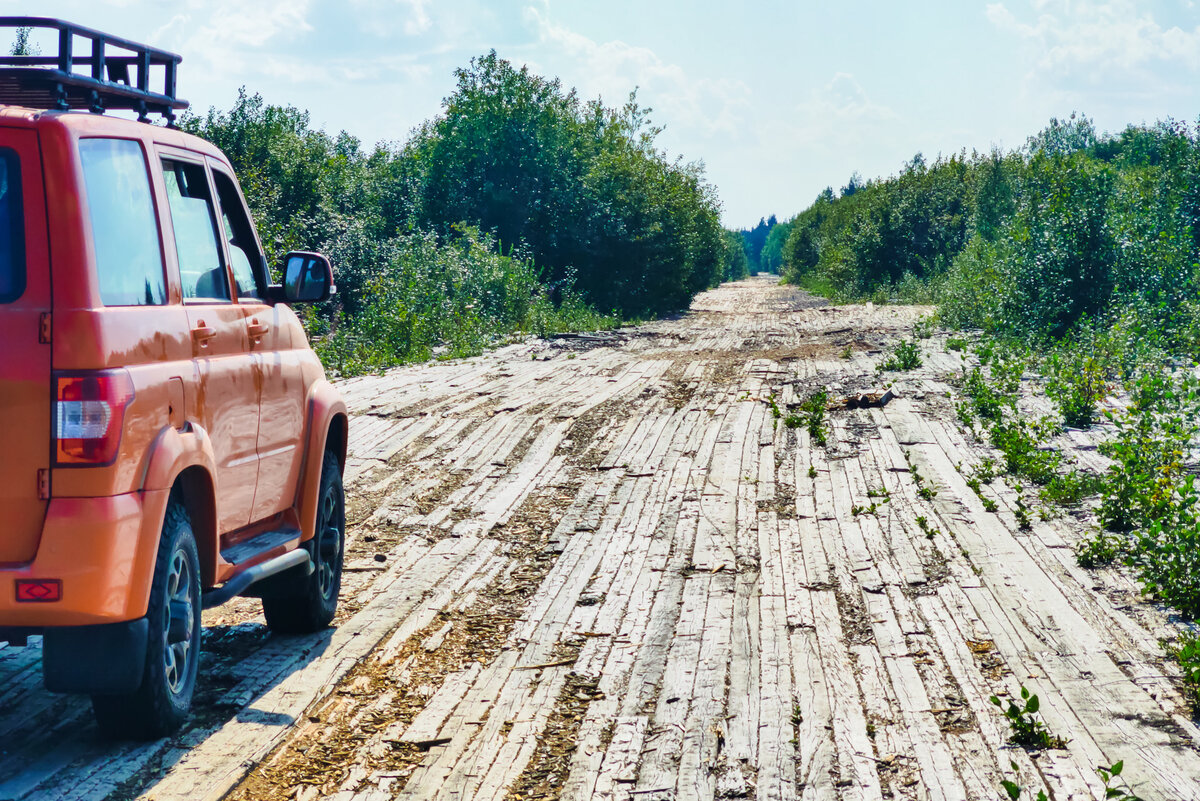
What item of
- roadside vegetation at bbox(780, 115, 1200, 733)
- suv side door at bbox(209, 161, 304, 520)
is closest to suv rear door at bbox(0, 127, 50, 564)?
suv side door at bbox(209, 161, 304, 520)

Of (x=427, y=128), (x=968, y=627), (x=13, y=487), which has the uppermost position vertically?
(x=427, y=128)

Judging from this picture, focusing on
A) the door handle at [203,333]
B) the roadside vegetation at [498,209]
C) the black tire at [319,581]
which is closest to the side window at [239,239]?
the door handle at [203,333]

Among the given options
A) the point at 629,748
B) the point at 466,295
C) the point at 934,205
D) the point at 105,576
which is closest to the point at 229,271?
the point at 105,576

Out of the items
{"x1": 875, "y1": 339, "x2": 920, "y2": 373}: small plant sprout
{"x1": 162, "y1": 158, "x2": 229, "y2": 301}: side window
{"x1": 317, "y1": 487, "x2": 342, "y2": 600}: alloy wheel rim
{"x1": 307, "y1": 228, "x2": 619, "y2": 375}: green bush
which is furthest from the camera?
{"x1": 307, "y1": 228, "x2": 619, "y2": 375}: green bush

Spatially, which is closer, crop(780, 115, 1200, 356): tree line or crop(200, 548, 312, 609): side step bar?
crop(200, 548, 312, 609): side step bar

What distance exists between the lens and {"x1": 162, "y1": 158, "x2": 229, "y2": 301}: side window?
14.6 ft

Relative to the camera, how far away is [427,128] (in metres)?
43.0

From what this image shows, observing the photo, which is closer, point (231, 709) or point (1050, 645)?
A: point (231, 709)

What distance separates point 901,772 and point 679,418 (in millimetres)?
8999

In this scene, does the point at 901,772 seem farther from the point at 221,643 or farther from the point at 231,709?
the point at 221,643

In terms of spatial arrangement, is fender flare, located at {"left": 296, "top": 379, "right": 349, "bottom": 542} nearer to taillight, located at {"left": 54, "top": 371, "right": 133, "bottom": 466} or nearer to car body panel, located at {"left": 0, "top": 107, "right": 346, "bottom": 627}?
car body panel, located at {"left": 0, "top": 107, "right": 346, "bottom": 627}

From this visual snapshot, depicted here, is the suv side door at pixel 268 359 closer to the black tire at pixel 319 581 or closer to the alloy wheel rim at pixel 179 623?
the black tire at pixel 319 581

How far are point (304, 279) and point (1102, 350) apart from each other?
12276mm

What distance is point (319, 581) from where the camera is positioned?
5.55 meters
